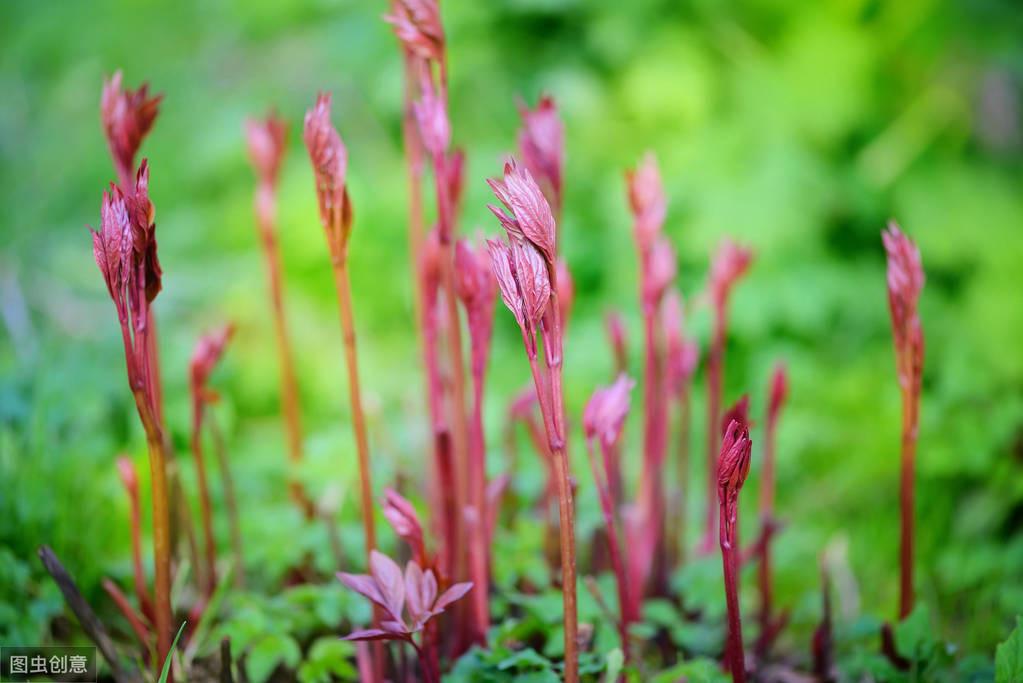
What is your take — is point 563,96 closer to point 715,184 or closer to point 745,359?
point 715,184

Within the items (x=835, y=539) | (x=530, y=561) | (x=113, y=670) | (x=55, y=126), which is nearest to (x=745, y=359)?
(x=835, y=539)

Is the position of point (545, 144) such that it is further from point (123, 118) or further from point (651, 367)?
point (123, 118)

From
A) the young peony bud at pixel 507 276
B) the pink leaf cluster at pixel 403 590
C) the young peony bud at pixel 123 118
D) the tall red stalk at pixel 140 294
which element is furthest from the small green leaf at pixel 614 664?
the young peony bud at pixel 123 118

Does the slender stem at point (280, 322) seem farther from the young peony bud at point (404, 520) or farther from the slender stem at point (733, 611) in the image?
the slender stem at point (733, 611)

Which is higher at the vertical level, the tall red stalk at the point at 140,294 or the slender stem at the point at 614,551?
the tall red stalk at the point at 140,294

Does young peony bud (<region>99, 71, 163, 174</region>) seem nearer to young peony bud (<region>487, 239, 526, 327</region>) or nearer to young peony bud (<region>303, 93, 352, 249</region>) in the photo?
young peony bud (<region>303, 93, 352, 249</region>)

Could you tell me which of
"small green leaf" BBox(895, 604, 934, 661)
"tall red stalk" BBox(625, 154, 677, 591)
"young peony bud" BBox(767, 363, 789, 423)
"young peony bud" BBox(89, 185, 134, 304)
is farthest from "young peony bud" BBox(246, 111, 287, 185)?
"small green leaf" BBox(895, 604, 934, 661)

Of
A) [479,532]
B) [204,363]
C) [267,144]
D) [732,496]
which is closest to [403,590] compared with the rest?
[479,532]
